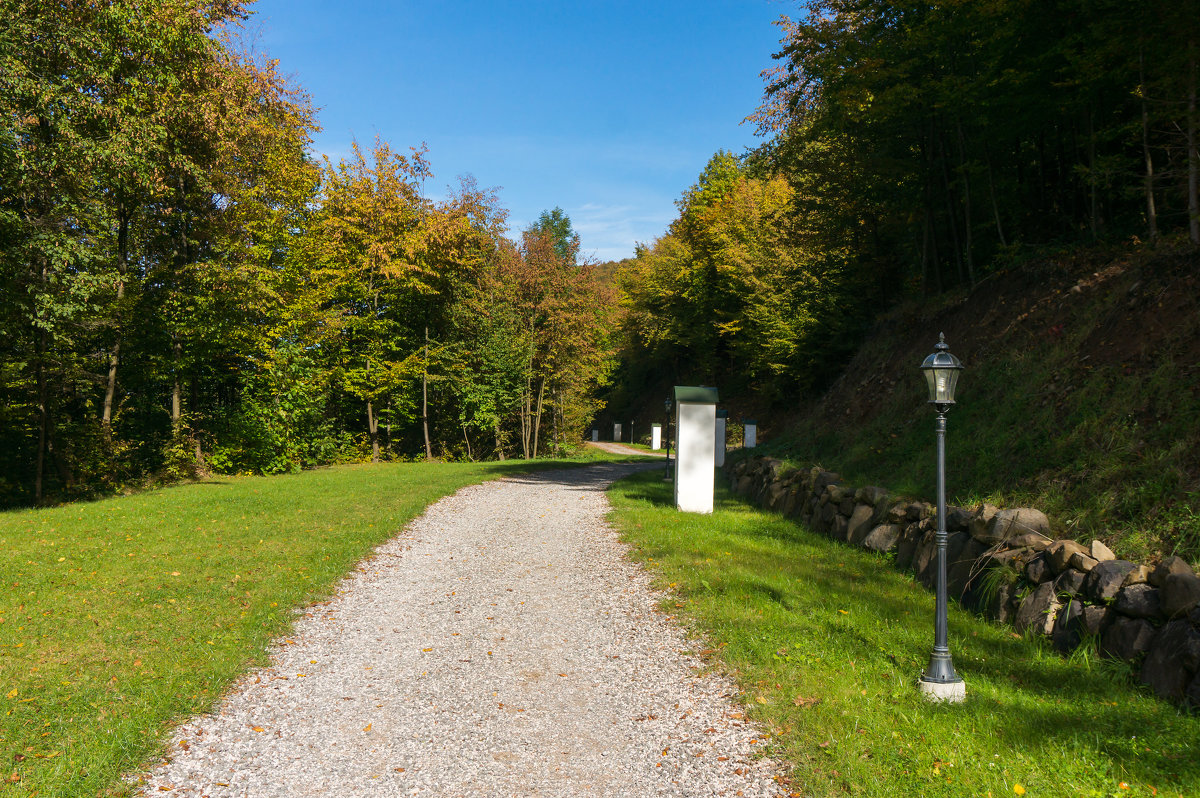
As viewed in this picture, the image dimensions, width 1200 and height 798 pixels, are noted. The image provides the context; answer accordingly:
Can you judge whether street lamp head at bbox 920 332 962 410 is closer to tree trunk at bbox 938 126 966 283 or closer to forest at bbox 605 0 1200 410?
forest at bbox 605 0 1200 410

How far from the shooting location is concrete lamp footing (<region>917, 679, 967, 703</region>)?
4.65m

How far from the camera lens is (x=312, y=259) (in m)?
25.2

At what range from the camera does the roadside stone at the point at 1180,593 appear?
4.39 meters

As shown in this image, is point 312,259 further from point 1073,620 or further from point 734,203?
point 1073,620

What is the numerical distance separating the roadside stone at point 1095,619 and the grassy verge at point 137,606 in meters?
6.45

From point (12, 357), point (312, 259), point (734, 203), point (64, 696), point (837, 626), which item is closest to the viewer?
point (64, 696)

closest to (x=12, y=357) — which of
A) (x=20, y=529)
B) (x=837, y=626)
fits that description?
(x=20, y=529)

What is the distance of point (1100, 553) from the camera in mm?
5539

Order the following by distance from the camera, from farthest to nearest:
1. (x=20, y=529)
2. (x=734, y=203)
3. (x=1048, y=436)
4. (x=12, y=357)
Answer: (x=734, y=203) → (x=12, y=357) → (x=20, y=529) → (x=1048, y=436)

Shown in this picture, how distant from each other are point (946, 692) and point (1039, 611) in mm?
1640

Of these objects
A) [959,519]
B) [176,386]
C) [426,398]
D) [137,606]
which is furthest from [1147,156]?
[426,398]

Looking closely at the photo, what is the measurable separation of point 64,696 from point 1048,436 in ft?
31.7

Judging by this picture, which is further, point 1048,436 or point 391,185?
point 391,185

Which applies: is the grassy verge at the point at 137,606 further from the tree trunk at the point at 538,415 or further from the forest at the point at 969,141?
the tree trunk at the point at 538,415
